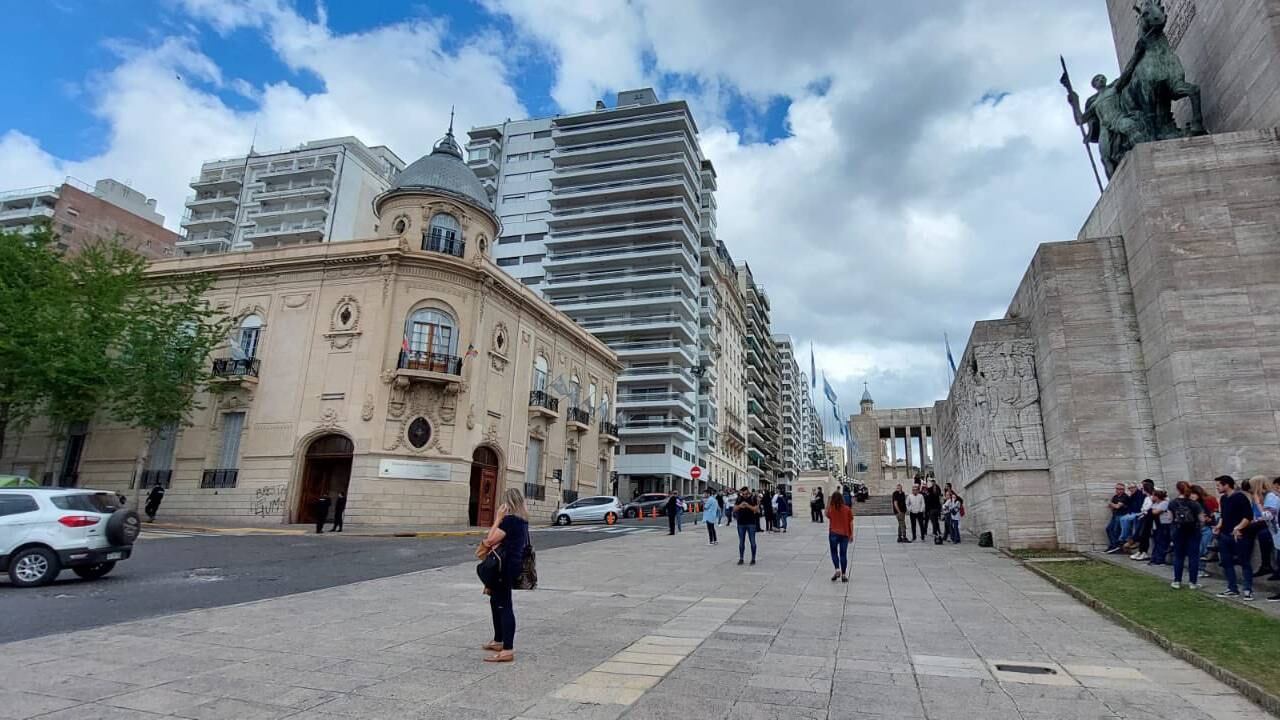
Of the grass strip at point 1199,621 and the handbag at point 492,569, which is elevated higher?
the handbag at point 492,569

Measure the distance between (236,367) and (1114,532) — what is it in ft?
97.3

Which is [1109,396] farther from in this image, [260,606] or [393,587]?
[260,606]

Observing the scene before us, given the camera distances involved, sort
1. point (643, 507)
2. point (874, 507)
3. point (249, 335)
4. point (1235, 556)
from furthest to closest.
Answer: point (874, 507) < point (643, 507) < point (249, 335) < point (1235, 556)

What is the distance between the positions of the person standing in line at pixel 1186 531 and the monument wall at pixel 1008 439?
6450 mm

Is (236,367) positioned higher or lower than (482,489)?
higher

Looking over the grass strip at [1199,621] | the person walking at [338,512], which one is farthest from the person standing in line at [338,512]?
the grass strip at [1199,621]

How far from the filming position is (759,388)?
287 feet

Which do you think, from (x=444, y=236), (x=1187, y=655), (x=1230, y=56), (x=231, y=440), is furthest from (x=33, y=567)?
(x=1230, y=56)

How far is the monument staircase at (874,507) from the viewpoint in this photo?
4075 cm

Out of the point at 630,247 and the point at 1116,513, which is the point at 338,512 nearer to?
the point at 1116,513

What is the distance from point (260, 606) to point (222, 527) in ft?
61.8

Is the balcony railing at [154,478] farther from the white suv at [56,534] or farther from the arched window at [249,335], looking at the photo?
the white suv at [56,534]

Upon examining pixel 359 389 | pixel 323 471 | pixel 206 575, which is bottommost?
pixel 206 575

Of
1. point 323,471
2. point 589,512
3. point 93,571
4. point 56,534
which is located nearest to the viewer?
point 56,534
